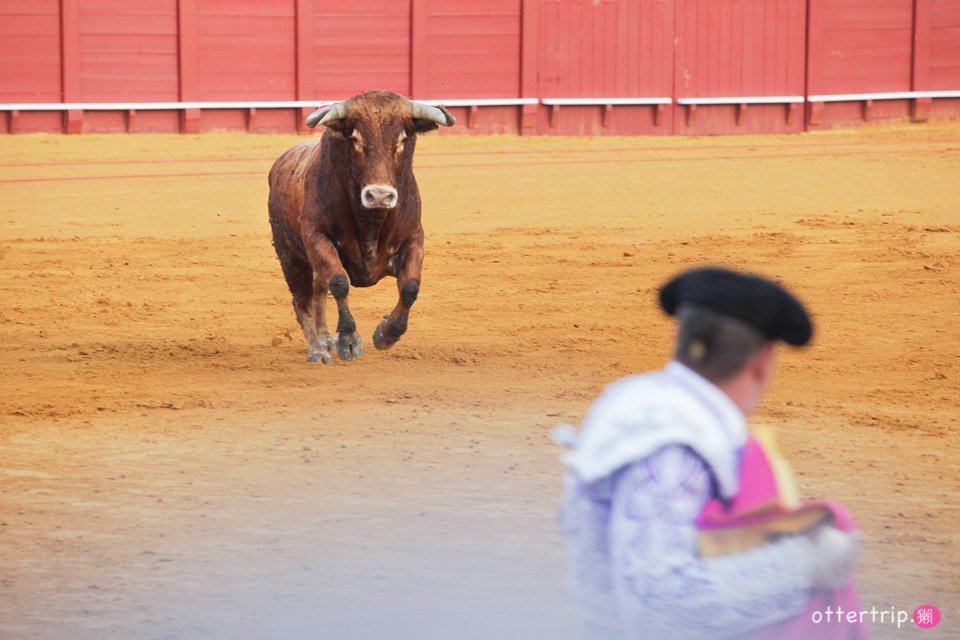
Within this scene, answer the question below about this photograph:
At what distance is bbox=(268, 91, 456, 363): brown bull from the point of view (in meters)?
→ 8.05

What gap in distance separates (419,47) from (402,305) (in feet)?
42.8

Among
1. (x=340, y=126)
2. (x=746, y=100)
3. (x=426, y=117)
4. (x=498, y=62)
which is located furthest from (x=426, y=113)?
(x=746, y=100)

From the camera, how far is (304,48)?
2012cm

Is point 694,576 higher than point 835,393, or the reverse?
point 694,576

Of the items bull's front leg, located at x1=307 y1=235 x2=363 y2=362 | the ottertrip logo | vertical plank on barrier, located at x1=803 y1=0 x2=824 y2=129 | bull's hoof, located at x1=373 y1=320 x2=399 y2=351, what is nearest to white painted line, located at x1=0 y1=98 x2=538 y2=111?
vertical plank on barrier, located at x1=803 y1=0 x2=824 y2=129

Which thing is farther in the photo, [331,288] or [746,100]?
[746,100]

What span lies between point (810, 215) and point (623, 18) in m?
8.00

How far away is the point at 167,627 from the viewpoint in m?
4.24

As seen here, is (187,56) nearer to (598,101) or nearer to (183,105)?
(183,105)

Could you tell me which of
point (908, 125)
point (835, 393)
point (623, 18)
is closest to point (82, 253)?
point (835, 393)

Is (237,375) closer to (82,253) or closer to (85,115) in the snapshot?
(82,253)

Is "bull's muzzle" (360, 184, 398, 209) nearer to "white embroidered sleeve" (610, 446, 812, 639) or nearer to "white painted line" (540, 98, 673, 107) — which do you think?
"white embroidered sleeve" (610, 446, 812, 639)

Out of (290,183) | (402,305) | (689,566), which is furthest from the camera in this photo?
(290,183)

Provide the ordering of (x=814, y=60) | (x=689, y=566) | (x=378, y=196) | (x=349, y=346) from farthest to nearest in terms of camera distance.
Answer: (x=814, y=60) < (x=349, y=346) < (x=378, y=196) < (x=689, y=566)
